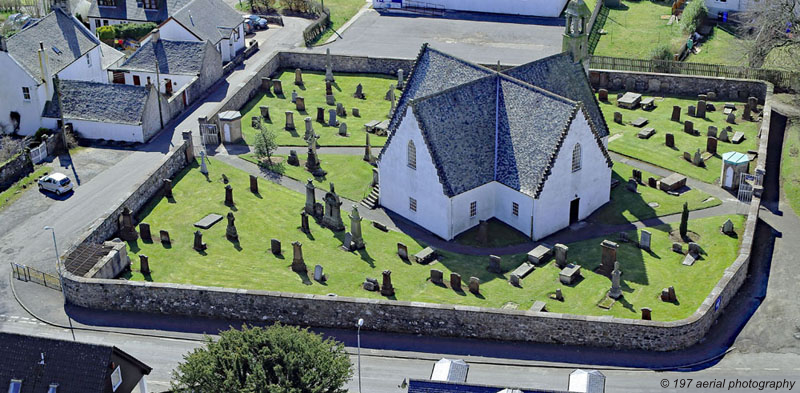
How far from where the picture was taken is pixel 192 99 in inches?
3455

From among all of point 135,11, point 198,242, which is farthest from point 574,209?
point 135,11

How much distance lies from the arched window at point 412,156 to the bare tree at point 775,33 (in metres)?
37.0

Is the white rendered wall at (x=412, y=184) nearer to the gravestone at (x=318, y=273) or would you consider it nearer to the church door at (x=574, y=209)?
the church door at (x=574, y=209)

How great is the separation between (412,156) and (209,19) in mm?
39870

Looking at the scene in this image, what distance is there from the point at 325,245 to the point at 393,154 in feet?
26.1

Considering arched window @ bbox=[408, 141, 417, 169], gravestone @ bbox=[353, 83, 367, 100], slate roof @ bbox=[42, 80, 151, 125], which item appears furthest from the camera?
Result: gravestone @ bbox=[353, 83, 367, 100]

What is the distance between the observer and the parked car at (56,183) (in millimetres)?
71000

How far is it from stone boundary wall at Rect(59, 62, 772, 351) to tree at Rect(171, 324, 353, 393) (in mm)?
8724

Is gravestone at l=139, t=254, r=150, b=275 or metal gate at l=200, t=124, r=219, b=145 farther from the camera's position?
metal gate at l=200, t=124, r=219, b=145

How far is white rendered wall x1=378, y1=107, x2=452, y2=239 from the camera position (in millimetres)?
64625

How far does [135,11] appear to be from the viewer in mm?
102938

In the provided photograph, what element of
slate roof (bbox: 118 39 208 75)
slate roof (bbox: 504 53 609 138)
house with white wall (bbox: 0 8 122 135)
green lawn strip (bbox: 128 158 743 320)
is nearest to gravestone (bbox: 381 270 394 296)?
green lawn strip (bbox: 128 158 743 320)

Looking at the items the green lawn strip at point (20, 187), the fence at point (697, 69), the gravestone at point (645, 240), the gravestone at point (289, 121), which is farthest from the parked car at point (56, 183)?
the fence at point (697, 69)

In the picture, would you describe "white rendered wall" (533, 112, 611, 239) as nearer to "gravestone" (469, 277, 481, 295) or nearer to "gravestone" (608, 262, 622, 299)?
"gravestone" (469, 277, 481, 295)
